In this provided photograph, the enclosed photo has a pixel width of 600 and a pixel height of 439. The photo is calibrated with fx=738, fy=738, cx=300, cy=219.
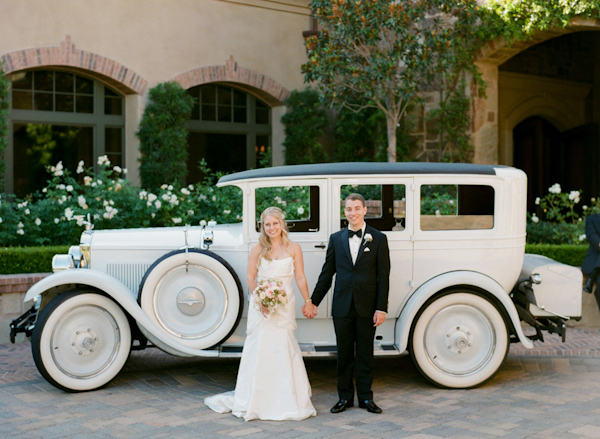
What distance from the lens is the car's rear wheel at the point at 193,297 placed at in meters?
5.87

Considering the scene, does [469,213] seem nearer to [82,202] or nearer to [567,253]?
[567,253]

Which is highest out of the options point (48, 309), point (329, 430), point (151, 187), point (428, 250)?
point (151, 187)

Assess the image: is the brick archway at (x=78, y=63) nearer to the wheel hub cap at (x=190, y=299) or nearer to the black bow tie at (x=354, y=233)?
the wheel hub cap at (x=190, y=299)

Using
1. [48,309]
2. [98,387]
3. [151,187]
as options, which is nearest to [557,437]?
[98,387]

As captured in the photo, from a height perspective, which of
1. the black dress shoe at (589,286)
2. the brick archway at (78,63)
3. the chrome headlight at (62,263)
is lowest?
the black dress shoe at (589,286)

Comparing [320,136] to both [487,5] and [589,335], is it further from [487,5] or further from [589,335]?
[589,335]

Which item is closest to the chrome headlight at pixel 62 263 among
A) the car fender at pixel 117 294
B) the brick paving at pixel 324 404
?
the car fender at pixel 117 294

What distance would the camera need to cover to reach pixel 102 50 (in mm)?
11602

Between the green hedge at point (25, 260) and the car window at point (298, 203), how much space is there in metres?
3.07

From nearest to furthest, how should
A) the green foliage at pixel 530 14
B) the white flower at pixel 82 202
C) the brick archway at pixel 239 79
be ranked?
the white flower at pixel 82 202
the green foliage at pixel 530 14
the brick archway at pixel 239 79

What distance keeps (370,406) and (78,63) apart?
807cm

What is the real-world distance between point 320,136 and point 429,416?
8964mm

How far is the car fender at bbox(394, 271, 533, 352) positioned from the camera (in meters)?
5.88

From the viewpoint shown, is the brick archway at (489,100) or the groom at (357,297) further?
the brick archway at (489,100)
